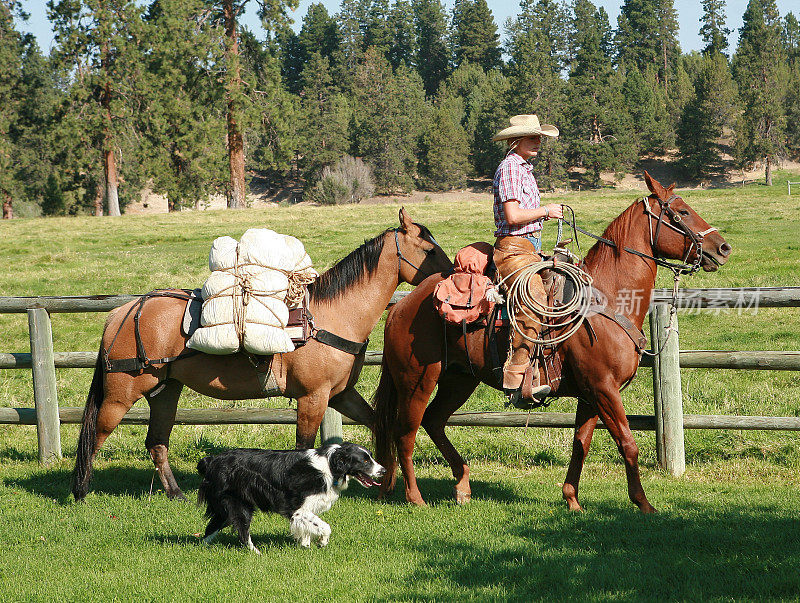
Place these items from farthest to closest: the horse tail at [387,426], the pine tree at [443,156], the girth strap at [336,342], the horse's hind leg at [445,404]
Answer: the pine tree at [443,156]
the horse's hind leg at [445,404]
the horse tail at [387,426]
the girth strap at [336,342]

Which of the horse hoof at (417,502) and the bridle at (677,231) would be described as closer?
the bridle at (677,231)

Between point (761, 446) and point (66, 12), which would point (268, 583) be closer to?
point (761, 446)

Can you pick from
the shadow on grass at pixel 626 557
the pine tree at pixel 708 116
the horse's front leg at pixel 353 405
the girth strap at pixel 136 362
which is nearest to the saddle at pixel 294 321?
the girth strap at pixel 136 362

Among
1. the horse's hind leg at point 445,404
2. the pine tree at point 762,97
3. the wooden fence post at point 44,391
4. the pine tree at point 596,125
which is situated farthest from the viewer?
the pine tree at point 596,125

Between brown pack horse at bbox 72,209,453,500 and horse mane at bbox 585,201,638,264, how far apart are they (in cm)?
144

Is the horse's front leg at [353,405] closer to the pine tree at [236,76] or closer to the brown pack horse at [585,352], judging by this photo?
the brown pack horse at [585,352]

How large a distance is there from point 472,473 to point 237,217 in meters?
31.3

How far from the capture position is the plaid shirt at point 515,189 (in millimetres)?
6668

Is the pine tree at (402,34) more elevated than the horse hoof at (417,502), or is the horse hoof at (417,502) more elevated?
the pine tree at (402,34)

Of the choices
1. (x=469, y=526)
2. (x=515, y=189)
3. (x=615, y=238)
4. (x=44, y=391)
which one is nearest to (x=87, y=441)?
(x=44, y=391)

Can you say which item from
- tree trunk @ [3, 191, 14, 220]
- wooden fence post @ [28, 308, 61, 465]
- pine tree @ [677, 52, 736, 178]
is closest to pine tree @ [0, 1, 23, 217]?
tree trunk @ [3, 191, 14, 220]

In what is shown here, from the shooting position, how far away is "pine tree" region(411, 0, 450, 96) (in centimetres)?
13012

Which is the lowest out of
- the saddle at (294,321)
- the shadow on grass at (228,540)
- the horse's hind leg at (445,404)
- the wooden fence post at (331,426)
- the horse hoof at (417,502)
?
the horse hoof at (417,502)

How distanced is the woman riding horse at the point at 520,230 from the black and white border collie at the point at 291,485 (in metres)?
1.49
